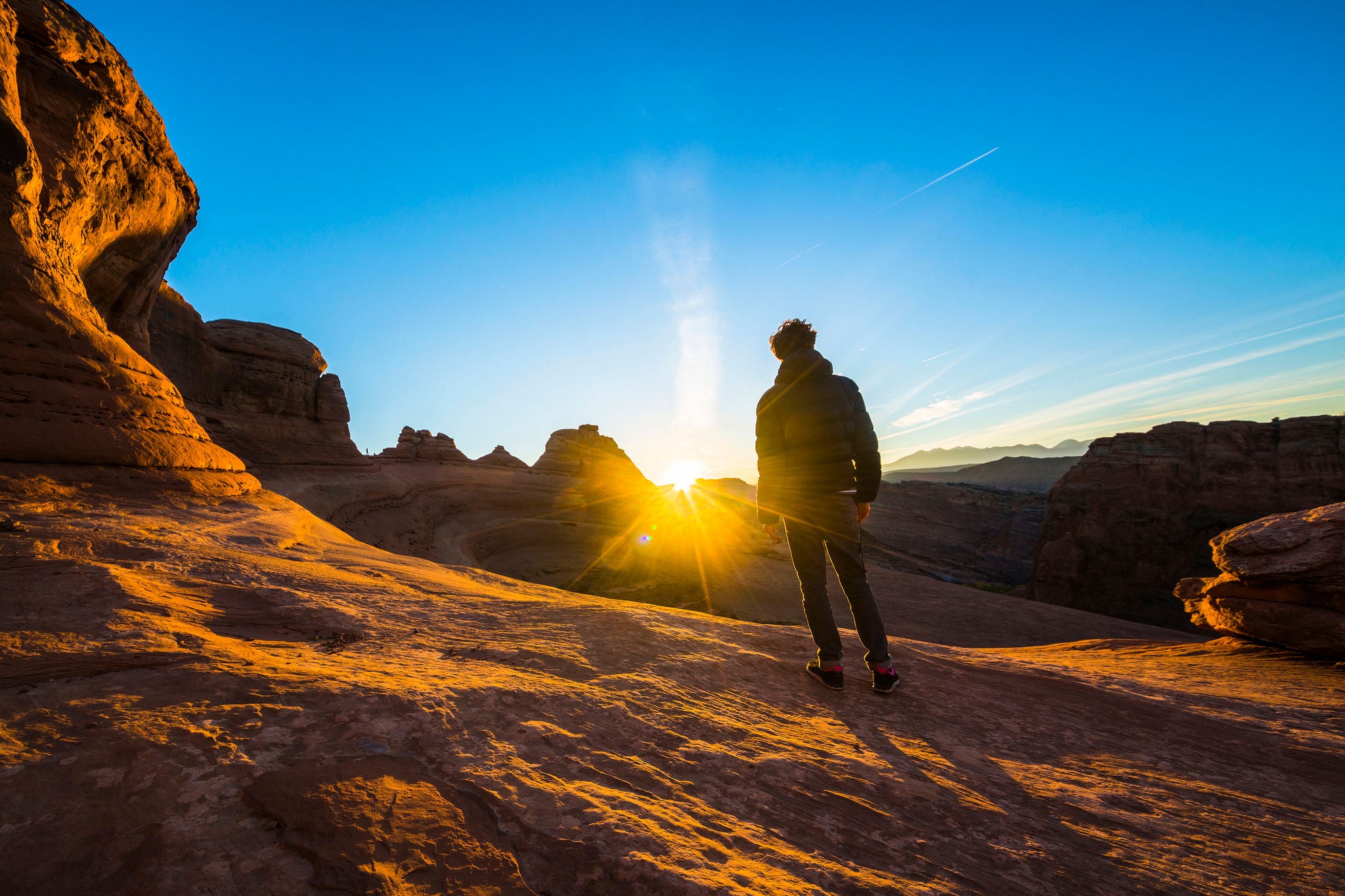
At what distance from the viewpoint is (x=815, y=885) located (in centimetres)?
119

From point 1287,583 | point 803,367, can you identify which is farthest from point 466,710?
point 1287,583

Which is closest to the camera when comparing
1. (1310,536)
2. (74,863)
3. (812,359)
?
(74,863)

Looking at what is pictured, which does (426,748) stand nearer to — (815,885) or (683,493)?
(815,885)

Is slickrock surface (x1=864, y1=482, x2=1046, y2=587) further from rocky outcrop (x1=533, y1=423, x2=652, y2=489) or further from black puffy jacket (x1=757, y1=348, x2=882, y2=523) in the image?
black puffy jacket (x1=757, y1=348, x2=882, y2=523)

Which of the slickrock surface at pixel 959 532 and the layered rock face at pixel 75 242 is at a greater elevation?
the layered rock face at pixel 75 242

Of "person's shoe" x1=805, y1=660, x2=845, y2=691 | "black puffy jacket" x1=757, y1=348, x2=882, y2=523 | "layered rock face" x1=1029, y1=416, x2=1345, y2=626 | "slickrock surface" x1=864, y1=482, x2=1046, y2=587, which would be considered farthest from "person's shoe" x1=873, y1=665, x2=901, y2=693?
"layered rock face" x1=1029, y1=416, x2=1345, y2=626

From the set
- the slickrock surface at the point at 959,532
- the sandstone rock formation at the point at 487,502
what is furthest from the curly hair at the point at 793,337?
A: the slickrock surface at the point at 959,532

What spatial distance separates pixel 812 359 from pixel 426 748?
2883 millimetres

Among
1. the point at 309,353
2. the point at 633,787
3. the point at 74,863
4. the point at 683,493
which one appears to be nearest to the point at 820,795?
the point at 633,787

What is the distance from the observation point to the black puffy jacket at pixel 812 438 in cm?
314

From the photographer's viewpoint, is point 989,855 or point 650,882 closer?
point 650,882

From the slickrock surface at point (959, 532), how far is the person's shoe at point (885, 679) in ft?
85.9

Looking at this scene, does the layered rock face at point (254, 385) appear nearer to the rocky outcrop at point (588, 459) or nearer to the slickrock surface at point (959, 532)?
the rocky outcrop at point (588, 459)

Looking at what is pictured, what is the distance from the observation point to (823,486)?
10.3 ft
